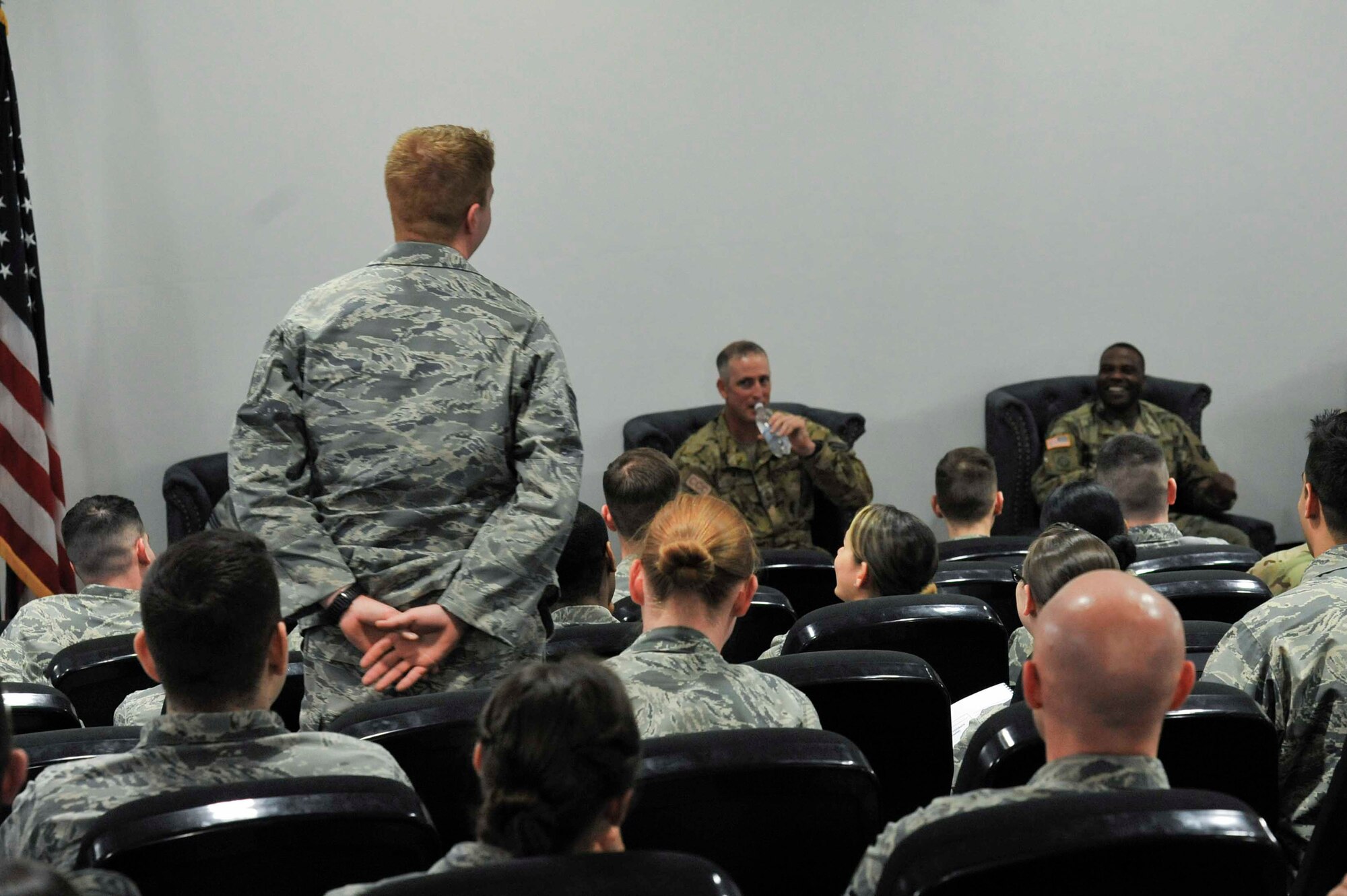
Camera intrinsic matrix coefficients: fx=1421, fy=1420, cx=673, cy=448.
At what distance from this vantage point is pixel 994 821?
1.31m

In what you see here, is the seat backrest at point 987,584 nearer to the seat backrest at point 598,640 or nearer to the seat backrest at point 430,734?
the seat backrest at point 598,640

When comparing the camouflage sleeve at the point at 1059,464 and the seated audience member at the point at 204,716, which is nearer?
the seated audience member at the point at 204,716

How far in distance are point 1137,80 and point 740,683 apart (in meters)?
5.55

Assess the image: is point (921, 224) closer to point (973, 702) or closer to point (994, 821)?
point (973, 702)

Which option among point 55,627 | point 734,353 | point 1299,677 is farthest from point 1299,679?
point 734,353

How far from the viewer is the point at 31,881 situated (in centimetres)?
94

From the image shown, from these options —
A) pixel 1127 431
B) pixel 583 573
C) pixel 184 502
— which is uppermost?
pixel 583 573

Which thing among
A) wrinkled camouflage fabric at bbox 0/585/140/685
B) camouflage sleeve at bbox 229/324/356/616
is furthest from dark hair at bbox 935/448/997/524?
camouflage sleeve at bbox 229/324/356/616

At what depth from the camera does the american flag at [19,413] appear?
4949 millimetres

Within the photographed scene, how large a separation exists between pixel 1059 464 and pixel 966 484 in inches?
79.8

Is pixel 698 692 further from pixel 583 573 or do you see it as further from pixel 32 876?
pixel 583 573

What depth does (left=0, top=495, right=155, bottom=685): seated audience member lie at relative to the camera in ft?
10.3

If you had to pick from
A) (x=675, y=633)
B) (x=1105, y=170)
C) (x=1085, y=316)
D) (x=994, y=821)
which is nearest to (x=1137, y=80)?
(x=1105, y=170)

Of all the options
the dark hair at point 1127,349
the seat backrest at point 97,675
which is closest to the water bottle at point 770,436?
the dark hair at point 1127,349
